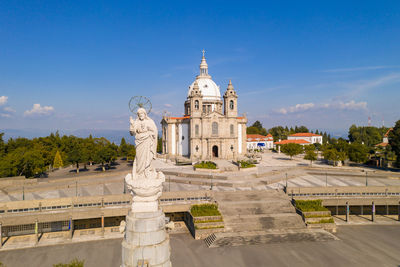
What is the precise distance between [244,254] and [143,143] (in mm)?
16112

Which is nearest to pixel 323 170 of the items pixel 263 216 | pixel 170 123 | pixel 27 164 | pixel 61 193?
pixel 263 216

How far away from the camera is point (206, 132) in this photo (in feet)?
179

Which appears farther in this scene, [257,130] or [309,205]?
[257,130]

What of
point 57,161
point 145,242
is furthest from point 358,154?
point 57,161

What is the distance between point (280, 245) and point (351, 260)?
5.28m

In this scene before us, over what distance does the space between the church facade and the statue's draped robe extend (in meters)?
45.5

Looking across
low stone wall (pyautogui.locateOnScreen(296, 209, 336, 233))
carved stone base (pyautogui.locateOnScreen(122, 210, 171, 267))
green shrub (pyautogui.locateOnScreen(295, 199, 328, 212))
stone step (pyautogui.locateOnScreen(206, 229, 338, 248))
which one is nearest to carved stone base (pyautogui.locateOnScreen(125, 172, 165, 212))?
carved stone base (pyautogui.locateOnScreen(122, 210, 171, 267))

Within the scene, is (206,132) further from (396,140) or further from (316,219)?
(396,140)

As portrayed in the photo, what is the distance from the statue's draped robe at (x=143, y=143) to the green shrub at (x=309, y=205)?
75.3ft

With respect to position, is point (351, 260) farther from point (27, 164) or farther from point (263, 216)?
point (27, 164)

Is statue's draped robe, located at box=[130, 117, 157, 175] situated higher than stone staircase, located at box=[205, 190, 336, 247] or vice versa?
statue's draped robe, located at box=[130, 117, 157, 175]

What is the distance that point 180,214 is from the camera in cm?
2730

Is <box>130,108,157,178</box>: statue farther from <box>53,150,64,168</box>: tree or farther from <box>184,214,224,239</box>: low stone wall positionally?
<box>53,150,64,168</box>: tree

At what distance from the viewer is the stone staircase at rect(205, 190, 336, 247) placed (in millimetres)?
21859
